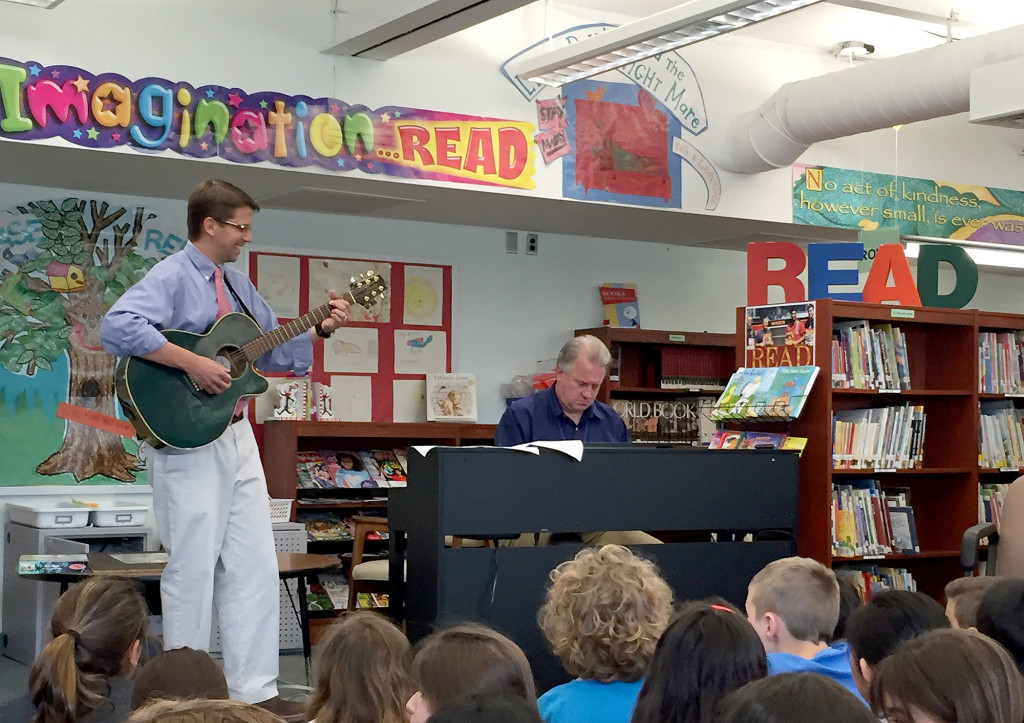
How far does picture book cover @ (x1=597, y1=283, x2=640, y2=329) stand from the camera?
834 cm

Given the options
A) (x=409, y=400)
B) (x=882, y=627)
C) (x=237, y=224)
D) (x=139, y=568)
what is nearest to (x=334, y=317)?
(x=237, y=224)

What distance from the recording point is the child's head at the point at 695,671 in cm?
188

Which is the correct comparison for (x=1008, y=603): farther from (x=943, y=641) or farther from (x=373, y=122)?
(x=373, y=122)

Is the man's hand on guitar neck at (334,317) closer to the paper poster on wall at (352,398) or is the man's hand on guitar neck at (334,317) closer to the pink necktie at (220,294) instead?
the pink necktie at (220,294)

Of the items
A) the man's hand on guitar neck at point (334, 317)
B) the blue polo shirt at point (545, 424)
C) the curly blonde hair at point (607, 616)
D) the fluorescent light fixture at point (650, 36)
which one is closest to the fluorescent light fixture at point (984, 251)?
the fluorescent light fixture at point (650, 36)

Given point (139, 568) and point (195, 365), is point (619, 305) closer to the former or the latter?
point (139, 568)

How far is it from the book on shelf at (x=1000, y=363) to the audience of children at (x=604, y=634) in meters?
3.94

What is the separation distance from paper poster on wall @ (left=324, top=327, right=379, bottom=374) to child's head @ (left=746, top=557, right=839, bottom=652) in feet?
15.6

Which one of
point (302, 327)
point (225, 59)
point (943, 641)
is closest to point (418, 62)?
point (225, 59)

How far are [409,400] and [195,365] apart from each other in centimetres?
393

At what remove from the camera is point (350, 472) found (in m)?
7.30

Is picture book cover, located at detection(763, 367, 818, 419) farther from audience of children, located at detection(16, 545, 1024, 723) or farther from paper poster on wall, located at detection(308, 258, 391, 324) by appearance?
paper poster on wall, located at detection(308, 258, 391, 324)

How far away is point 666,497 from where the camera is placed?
14.2 ft

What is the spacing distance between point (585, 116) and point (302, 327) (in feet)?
11.1
